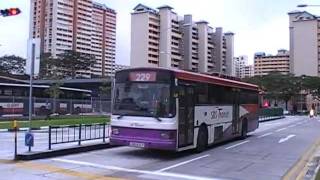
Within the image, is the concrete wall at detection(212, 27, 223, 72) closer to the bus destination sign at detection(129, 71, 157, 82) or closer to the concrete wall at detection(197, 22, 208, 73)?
the concrete wall at detection(197, 22, 208, 73)

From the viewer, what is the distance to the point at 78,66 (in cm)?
10681

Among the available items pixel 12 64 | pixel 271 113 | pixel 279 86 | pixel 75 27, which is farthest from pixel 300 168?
pixel 12 64

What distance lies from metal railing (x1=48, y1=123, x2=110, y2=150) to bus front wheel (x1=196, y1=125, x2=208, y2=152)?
3837mm

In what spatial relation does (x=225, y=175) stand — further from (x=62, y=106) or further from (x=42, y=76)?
(x=42, y=76)

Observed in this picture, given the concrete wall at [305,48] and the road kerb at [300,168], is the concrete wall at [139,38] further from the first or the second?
the concrete wall at [305,48]

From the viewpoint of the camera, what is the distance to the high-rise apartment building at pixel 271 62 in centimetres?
14575

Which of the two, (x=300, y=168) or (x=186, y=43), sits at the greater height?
(x=186, y=43)

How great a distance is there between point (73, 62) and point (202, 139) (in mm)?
86196

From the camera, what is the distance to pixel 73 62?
340ft

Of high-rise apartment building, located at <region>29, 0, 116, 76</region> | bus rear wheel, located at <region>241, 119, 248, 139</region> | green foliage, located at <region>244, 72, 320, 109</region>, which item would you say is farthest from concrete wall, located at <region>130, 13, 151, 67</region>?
green foliage, located at <region>244, 72, 320, 109</region>

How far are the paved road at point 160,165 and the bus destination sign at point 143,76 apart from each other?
257cm

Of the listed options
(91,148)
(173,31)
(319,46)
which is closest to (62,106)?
(173,31)

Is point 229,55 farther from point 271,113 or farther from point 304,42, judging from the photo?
point 304,42

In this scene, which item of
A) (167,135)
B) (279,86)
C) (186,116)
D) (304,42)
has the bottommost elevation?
(167,135)
